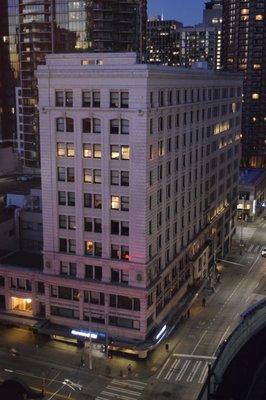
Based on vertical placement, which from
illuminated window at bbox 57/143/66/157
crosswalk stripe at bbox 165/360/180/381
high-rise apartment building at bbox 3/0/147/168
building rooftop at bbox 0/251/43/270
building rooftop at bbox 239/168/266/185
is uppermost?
high-rise apartment building at bbox 3/0/147/168

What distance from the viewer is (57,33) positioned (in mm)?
176375

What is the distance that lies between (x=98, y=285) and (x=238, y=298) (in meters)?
30.1

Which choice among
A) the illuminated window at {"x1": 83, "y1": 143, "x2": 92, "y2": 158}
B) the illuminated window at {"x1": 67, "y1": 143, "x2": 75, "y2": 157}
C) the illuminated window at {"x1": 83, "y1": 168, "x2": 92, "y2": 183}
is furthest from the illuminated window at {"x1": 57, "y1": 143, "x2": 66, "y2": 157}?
the illuminated window at {"x1": 83, "y1": 168, "x2": 92, "y2": 183}

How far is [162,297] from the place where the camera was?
7831 cm

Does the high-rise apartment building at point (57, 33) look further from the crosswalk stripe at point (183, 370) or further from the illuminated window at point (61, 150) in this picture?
the crosswalk stripe at point (183, 370)

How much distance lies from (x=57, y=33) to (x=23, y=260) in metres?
111

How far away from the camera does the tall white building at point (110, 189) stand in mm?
69500

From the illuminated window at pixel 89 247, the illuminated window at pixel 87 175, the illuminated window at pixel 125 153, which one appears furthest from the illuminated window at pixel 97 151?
the illuminated window at pixel 89 247

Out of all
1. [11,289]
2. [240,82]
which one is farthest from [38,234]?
[240,82]

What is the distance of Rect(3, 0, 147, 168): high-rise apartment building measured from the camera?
161625mm

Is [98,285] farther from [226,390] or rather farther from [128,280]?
[226,390]

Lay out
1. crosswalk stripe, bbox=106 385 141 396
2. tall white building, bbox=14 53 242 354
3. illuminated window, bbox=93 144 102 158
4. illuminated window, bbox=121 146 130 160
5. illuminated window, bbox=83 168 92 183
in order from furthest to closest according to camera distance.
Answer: illuminated window, bbox=83 168 92 183 → illuminated window, bbox=93 144 102 158 → illuminated window, bbox=121 146 130 160 → tall white building, bbox=14 53 242 354 → crosswalk stripe, bbox=106 385 141 396

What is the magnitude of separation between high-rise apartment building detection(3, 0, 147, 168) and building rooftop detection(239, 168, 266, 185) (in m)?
47.7

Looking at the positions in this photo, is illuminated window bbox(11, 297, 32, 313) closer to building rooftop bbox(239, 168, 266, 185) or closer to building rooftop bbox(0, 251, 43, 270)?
building rooftop bbox(0, 251, 43, 270)
